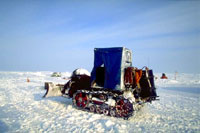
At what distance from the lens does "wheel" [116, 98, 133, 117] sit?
770cm

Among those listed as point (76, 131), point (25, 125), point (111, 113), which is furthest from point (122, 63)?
point (25, 125)

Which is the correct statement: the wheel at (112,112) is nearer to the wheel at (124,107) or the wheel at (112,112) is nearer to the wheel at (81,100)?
the wheel at (124,107)

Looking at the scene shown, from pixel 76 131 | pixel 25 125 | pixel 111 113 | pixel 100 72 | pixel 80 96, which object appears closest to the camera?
pixel 76 131

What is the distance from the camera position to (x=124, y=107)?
8.03 m

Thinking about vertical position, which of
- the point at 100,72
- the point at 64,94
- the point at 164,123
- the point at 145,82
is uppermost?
the point at 100,72

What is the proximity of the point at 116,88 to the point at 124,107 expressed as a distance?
1.07 meters

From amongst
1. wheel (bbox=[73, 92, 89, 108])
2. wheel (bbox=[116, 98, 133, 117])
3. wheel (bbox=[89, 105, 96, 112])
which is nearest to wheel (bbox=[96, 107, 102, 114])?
wheel (bbox=[89, 105, 96, 112])

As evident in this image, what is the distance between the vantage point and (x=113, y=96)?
8.23 m

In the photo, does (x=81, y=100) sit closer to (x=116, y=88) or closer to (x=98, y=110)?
(x=98, y=110)

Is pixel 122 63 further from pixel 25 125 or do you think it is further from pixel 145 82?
pixel 25 125

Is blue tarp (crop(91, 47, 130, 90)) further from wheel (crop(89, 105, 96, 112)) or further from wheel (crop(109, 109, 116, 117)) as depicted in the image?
wheel (crop(89, 105, 96, 112))

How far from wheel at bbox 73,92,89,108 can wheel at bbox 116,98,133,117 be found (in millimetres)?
1928

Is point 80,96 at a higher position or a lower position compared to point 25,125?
higher

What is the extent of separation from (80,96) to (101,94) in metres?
1.57
